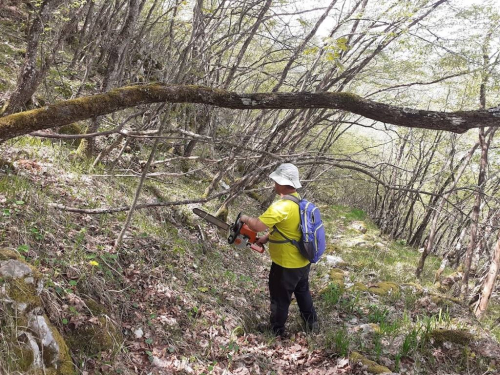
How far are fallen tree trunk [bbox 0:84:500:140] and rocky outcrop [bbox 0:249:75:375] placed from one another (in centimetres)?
97

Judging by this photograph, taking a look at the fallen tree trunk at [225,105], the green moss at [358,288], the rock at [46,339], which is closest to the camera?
the rock at [46,339]

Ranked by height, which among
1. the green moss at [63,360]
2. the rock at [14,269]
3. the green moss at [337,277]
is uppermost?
the rock at [14,269]

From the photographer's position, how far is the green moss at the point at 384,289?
6139mm

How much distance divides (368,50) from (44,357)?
23.7 ft

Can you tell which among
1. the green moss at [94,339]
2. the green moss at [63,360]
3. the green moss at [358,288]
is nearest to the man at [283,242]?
the green moss at [94,339]

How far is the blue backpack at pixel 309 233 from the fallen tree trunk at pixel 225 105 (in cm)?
167

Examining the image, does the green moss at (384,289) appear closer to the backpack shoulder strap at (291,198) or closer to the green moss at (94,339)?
the backpack shoulder strap at (291,198)

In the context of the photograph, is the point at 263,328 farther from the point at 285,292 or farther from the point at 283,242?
the point at 283,242

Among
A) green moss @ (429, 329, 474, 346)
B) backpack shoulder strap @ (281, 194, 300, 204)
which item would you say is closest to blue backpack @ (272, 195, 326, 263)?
backpack shoulder strap @ (281, 194, 300, 204)

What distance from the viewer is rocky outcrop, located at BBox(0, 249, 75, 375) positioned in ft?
6.81

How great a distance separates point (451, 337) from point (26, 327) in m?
4.27

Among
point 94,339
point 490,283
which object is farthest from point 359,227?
point 94,339

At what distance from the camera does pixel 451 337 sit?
3.98 m

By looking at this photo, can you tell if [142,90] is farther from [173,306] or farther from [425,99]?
[425,99]
